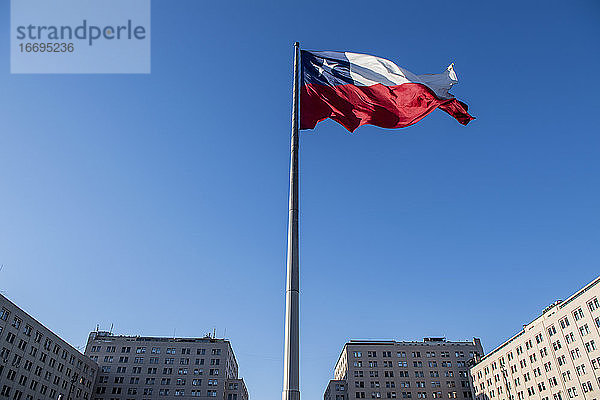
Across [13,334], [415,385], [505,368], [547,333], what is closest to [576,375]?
[547,333]

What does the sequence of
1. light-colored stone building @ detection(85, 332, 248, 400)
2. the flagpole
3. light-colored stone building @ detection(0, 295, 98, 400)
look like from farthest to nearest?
light-colored stone building @ detection(85, 332, 248, 400) → light-colored stone building @ detection(0, 295, 98, 400) → the flagpole

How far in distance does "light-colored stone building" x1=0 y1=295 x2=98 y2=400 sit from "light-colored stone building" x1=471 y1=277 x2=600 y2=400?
340 feet

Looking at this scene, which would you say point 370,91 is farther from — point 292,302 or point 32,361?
point 32,361

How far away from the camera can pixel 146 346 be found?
143m

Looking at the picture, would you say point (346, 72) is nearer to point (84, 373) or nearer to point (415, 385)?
point (84, 373)

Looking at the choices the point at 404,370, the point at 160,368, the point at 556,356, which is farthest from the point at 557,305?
the point at 160,368

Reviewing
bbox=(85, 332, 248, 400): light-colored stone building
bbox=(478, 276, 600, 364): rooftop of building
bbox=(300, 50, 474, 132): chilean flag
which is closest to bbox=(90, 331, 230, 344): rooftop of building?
bbox=(85, 332, 248, 400): light-colored stone building

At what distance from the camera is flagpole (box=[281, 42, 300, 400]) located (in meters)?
14.3

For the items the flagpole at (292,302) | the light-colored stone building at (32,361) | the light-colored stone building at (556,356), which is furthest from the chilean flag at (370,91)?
the light-colored stone building at (32,361)

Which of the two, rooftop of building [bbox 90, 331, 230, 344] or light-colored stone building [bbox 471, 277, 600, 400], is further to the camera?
rooftop of building [bbox 90, 331, 230, 344]

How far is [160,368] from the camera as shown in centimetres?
13900

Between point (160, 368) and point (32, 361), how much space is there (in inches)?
2016

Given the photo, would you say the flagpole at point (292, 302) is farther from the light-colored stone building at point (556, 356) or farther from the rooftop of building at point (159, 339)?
the rooftop of building at point (159, 339)

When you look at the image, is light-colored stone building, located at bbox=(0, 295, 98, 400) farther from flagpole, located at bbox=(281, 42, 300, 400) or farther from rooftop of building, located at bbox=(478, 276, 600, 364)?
rooftop of building, located at bbox=(478, 276, 600, 364)
